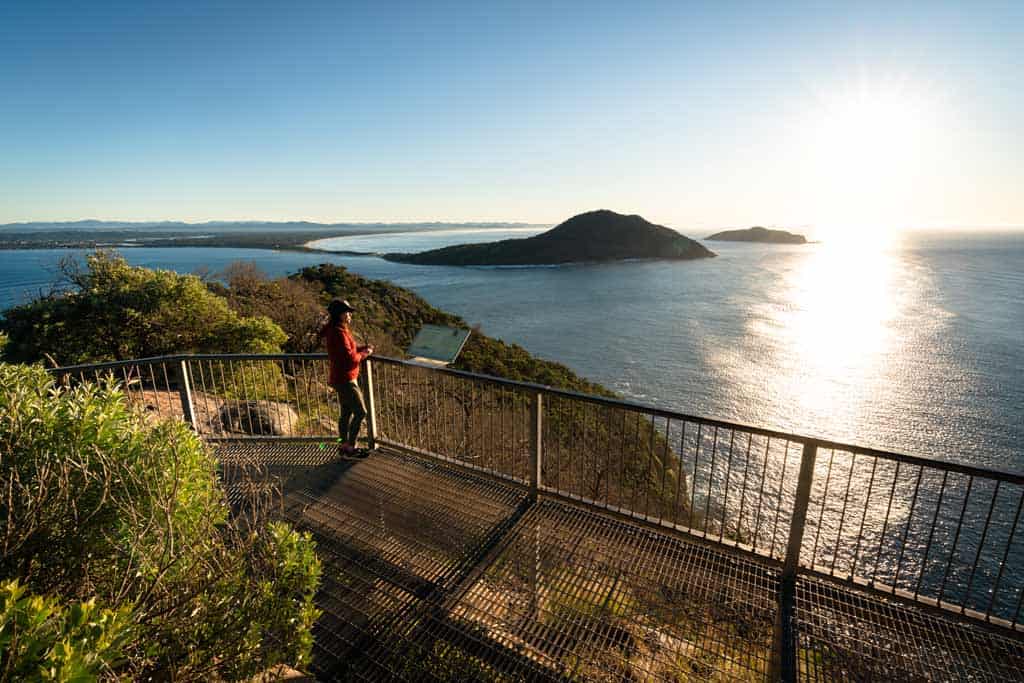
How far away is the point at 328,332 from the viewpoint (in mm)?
5203

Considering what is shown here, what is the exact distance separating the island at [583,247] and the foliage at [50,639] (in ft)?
373

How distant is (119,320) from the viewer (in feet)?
33.2

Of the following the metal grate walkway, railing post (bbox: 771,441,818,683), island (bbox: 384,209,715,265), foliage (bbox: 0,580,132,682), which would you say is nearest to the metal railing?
railing post (bbox: 771,441,818,683)

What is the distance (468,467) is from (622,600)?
7.32ft

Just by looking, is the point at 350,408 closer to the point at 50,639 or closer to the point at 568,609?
the point at 568,609

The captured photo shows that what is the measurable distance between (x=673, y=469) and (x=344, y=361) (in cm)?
2060

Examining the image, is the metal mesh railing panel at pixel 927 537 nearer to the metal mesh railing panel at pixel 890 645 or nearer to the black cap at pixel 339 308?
the metal mesh railing panel at pixel 890 645

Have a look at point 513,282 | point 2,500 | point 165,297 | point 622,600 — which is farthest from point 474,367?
point 513,282

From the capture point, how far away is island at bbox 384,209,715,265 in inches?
4619

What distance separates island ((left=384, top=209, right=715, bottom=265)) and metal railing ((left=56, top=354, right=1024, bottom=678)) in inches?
3736

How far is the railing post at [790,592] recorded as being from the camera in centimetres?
299

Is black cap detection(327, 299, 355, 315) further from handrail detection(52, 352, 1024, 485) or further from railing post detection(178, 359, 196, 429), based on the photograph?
railing post detection(178, 359, 196, 429)

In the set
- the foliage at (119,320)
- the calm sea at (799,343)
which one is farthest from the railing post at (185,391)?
the calm sea at (799,343)

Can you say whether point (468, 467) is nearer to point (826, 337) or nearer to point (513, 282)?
point (826, 337)
